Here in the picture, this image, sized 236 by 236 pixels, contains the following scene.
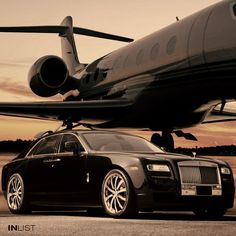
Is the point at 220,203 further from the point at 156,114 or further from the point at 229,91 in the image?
the point at 156,114

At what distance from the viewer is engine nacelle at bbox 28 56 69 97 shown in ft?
77.1

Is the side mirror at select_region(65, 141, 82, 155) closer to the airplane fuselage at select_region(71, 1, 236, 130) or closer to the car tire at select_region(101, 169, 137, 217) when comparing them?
the car tire at select_region(101, 169, 137, 217)

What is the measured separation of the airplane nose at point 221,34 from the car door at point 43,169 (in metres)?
6.20

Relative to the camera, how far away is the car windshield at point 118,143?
33.2ft

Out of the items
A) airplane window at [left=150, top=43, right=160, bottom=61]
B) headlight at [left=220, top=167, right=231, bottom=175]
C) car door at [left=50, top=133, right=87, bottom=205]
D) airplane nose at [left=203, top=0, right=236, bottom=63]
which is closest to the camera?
headlight at [left=220, top=167, right=231, bottom=175]

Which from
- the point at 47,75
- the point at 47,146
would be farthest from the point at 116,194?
the point at 47,75

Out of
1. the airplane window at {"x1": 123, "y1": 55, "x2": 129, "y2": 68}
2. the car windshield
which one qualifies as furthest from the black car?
the airplane window at {"x1": 123, "y1": 55, "x2": 129, "y2": 68}

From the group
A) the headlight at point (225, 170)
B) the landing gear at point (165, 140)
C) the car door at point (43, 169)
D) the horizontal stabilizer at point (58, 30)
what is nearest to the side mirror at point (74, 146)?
the car door at point (43, 169)

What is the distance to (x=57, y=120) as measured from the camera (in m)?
23.6

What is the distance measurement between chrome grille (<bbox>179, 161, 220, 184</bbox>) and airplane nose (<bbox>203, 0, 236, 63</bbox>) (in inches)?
257

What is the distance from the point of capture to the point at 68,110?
70.7 ft

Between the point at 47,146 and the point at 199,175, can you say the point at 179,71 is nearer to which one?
the point at 47,146

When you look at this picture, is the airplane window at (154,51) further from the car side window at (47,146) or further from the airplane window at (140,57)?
the car side window at (47,146)

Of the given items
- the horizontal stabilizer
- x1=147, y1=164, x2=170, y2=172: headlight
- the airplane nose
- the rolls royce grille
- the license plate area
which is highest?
the horizontal stabilizer
